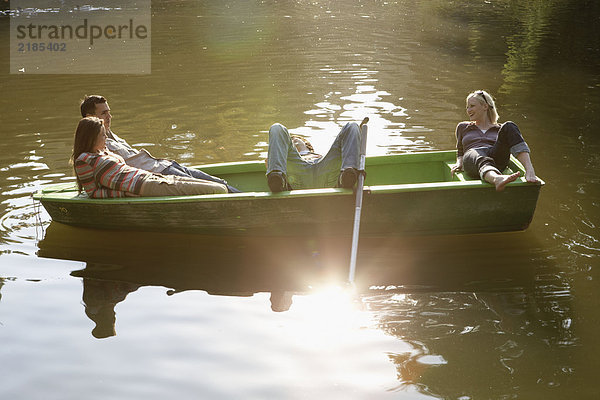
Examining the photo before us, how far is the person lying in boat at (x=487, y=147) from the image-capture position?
4387mm

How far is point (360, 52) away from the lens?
12.3 m

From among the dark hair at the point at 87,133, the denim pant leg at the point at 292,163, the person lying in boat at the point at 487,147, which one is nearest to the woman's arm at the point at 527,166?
the person lying in boat at the point at 487,147

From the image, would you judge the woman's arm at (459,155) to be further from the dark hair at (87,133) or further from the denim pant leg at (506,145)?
the dark hair at (87,133)

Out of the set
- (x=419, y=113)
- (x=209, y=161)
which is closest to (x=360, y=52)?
(x=419, y=113)

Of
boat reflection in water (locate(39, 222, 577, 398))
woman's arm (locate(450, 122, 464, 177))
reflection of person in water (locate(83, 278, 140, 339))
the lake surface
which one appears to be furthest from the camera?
woman's arm (locate(450, 122, 464, 177))

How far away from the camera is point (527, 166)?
4.39 metres

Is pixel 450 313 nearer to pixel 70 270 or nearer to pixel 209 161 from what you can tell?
pixel 70 270

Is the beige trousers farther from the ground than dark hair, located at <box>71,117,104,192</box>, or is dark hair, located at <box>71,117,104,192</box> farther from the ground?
dark hair, located at <box>71,117,104,192</box>

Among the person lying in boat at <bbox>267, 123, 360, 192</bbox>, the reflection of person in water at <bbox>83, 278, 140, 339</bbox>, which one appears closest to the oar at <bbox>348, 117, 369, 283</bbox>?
the person lying in boat at <bbox>267, 123, 360, 192</bbox>

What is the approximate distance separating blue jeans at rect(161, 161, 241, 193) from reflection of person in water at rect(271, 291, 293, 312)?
1.11m

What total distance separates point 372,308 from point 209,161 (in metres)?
3.26

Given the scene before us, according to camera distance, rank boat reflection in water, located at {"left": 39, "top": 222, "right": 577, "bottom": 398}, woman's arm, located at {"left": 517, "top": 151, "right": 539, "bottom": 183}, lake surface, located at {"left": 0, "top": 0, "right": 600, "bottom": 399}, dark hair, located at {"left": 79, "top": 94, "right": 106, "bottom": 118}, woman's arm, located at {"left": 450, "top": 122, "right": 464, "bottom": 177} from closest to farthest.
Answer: lake surface, located at {"left": 0, "top": 0, "right": 600, "bottom": 399} → boat reflection in water, located at {"left": 39, "top": 222, "right": 577, "bottom": 398} → woman's arm, located at {"left": 517, "top": 151, "right": 539, "bottom": 183} → dark hair, located at {"left": 79, "top": 94, "right": 106, "bottom": 118} → woman's arm, located at {"left": 450, "top": 122, "right": 464, "bottom": 177}

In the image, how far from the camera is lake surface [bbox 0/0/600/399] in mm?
3264

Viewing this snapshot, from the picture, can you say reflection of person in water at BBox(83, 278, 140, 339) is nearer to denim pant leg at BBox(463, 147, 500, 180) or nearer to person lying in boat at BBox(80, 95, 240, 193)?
person lying in boat at BBox(80, 95, 240, 193)
